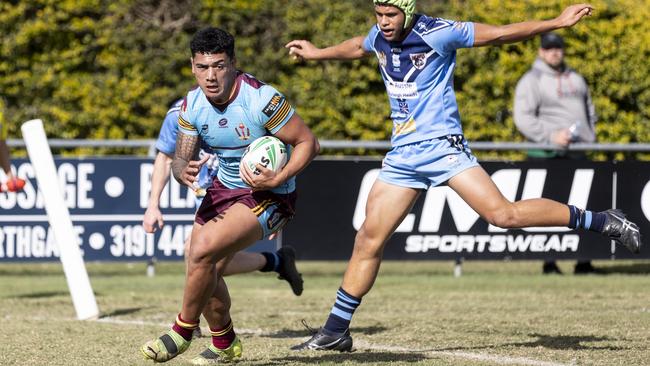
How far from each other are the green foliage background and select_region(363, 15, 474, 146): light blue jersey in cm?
808

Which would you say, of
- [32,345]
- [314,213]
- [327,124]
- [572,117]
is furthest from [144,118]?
[32,345]

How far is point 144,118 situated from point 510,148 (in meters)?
4.92

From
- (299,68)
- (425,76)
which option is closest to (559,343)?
(425,76)

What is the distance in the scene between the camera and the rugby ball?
7180mm

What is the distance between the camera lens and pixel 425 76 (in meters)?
7.97

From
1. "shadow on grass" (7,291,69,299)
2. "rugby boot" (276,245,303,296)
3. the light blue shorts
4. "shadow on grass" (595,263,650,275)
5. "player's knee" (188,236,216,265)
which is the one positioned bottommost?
"shadow on grass" (595,263,650,275)

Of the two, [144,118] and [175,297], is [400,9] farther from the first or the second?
[144,118]

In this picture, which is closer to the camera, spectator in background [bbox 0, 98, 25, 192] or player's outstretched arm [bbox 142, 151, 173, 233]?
player's outstretched arm [bbox 142, 151, 173, 233]

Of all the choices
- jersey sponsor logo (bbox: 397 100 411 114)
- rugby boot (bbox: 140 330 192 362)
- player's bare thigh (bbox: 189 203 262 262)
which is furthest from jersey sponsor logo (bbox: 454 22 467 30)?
rugby boot (bbox: 140 330 192 362)

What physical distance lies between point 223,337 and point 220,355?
0.12 metres

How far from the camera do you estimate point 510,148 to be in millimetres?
14016

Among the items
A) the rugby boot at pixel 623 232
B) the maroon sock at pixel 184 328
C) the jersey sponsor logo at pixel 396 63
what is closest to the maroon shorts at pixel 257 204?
the maroon sock at pixel 184 328

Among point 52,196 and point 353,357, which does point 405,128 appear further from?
point 52,196

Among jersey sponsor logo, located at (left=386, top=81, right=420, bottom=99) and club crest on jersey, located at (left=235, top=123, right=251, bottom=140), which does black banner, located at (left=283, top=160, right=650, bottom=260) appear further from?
club crest on jersey, located at (left=235, top=123, right=251, bottom=140)
